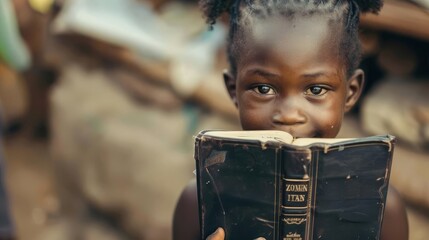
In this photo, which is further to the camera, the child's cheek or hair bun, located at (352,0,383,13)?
hair bun, located at (352,0,383,13)

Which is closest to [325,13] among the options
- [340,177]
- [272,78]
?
[272,78]

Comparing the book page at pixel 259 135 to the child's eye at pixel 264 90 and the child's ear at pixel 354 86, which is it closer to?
the child's eye at pixel 264 90

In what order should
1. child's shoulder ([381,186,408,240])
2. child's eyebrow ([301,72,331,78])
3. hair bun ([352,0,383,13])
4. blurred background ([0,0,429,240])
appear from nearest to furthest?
1. child's eyebrow ([301,72,331,78])
2. child's shoulder ([381,186,408,240])
3. hair bun ([352,0,383,13])
4. blurred background ([0,0,429,240])

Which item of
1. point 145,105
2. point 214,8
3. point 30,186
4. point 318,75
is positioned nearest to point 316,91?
point 318,75

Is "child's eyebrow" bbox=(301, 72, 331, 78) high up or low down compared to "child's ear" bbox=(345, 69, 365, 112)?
up

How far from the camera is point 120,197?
414 cm

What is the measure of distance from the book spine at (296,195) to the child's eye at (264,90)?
10.5 inches

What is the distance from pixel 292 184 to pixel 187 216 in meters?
0.47

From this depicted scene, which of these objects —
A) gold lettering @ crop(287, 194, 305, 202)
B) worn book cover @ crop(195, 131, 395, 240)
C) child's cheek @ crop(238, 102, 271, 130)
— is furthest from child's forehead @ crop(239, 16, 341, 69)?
gold lettering @ crop(287, 194, 305, 202)

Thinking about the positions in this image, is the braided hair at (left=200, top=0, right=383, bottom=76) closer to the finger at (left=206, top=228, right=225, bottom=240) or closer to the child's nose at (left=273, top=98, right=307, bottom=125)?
the child's nose at (left=273, top=98, right=307, bottom=125)

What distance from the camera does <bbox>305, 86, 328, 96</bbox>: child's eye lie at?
1.67 meters

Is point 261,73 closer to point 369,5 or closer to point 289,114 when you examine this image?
point 289,114

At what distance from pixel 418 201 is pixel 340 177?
1417 millimetres

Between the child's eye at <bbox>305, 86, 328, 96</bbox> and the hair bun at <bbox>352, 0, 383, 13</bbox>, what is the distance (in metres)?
0.29
